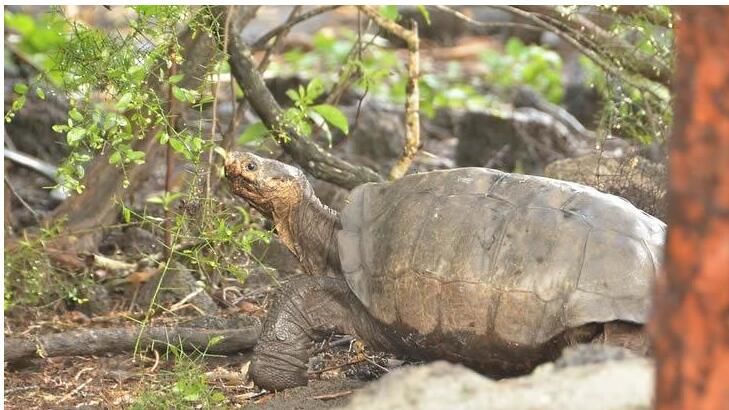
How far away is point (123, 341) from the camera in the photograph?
4.95m

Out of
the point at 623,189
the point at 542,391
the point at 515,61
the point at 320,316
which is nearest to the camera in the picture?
the point at 542,391

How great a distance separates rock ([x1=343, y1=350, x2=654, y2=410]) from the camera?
244 cm

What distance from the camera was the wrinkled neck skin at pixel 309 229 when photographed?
4.77m

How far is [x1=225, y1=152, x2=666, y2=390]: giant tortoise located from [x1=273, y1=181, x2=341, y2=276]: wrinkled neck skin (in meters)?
0.07

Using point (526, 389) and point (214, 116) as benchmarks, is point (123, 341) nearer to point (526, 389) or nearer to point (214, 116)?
point (214, 116)

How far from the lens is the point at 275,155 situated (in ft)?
20.5

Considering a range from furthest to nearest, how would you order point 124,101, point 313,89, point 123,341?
point 313,89, point 123,341, point 124,101

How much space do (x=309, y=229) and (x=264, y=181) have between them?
0.30m

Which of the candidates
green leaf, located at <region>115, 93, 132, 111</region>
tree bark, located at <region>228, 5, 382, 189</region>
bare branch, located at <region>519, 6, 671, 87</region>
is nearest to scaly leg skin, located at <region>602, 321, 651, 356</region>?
green leaf, located at <region>115, 93, 132, 111</region>

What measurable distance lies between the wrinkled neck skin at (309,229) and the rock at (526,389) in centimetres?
220

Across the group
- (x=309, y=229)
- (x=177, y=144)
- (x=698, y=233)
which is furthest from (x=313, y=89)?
(x=698, y=233)

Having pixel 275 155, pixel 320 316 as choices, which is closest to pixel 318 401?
pixel 320 316

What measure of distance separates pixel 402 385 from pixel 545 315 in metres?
1.35

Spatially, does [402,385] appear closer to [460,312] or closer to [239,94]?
[460,312]
